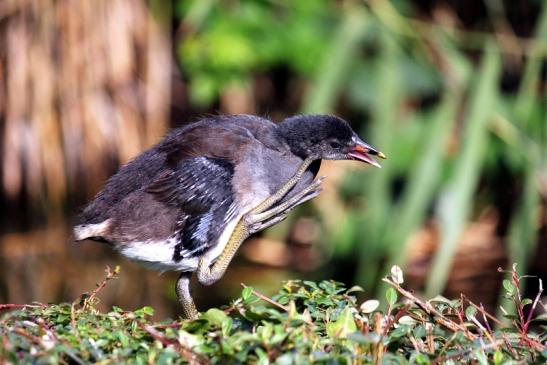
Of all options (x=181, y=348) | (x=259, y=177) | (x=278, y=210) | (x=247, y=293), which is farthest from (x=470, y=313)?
(x=259, y=177)

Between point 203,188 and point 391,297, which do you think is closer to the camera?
point 391,297

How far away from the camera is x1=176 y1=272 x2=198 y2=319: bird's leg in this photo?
11.6ft

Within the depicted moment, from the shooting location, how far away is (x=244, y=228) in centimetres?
325

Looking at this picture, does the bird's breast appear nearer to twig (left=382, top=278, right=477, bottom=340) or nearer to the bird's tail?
the bird's tail

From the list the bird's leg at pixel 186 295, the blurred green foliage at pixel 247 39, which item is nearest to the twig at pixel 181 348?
the bird's leg at pixel 186 295

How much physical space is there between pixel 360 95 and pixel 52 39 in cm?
191

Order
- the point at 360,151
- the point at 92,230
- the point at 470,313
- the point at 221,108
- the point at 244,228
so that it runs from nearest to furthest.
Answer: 1. the point at 470,313
2. the point at 244,228
3. the point at 92,230
4. the point at 360,151
5. the point at 221,108

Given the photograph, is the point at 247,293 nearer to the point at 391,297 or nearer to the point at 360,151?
the point at 391,297

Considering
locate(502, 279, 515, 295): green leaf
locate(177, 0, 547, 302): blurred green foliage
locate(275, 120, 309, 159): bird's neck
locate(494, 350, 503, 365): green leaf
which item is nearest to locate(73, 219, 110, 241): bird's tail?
locate(275, 120, 309, 159): bird's neck

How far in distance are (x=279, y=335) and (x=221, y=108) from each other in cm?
515

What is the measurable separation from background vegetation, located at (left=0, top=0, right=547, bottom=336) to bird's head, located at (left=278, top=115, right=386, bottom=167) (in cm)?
236

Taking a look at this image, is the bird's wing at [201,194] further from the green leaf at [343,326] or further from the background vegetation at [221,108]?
the background vegetation at [221,108]

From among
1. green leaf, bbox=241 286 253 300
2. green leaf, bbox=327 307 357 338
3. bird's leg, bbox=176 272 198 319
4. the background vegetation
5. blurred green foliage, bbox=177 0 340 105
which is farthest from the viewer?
blurred green foliage, bbox=177 0 340 105

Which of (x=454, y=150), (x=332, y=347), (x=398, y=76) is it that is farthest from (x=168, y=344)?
(x=454, y=150)
